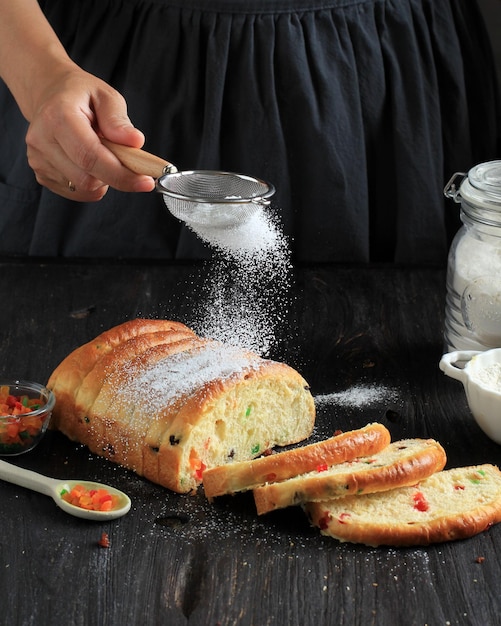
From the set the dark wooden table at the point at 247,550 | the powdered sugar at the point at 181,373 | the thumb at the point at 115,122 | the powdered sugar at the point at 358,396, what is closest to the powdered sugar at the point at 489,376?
the dark wooden table at the point at 247,550

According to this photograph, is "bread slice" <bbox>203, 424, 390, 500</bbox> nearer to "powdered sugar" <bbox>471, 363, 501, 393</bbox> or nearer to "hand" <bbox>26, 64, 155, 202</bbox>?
"powdered sugar" <bbox>471, 363, 501, 393</bbox>

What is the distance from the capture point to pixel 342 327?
269 centimetres

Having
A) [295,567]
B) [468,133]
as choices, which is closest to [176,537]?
[295,567]

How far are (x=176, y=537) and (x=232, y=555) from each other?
0.39 feet

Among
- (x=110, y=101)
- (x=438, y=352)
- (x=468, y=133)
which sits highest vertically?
(x=110, y=101)

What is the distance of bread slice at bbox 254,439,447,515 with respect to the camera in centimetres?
183

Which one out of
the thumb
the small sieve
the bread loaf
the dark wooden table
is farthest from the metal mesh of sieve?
the dark wooden table

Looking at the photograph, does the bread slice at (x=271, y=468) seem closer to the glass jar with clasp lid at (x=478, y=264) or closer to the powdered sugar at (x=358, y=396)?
the powdered sugar at (x=358, y=396)

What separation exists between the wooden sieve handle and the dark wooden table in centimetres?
59

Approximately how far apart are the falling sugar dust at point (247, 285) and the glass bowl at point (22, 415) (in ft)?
1.68

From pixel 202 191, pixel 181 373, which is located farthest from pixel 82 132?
pixel 181 373

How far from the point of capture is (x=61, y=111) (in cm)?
220

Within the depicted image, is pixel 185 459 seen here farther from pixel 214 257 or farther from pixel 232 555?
pixel 214 257

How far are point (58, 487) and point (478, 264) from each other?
1118 mm
